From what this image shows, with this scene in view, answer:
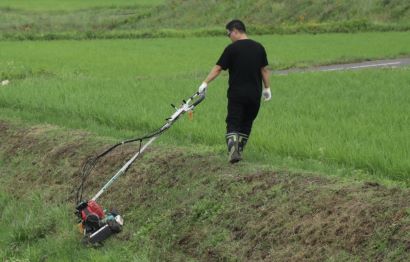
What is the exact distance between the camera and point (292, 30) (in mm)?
29125

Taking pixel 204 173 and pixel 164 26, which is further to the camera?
pixel 164 26

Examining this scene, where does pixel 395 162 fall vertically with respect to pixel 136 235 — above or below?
above

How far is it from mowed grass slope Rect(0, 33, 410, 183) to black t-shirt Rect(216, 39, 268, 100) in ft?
2.68

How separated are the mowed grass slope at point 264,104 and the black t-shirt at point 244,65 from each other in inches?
32.2

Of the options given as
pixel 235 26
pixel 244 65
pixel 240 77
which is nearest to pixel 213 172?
pixel 240 77

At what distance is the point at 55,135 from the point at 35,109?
2592 millimetres

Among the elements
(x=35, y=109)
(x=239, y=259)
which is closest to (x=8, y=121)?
(x=35, y=109)

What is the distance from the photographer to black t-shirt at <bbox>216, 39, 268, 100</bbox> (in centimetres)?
722

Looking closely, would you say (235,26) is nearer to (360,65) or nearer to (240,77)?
(240,77)

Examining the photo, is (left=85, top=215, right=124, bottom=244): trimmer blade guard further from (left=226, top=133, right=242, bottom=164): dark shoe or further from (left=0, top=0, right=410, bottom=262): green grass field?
(left=226, top=133, right=242, bottom=164): dark shoe

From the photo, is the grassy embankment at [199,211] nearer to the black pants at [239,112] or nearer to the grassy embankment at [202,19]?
the black pants at [239,112]

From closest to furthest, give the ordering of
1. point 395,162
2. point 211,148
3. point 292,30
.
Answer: point 395,162
point 211,148
point 292,30

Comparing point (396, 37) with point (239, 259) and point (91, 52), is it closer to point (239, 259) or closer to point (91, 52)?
point (91, 52)

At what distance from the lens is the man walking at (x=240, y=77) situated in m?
7.23
